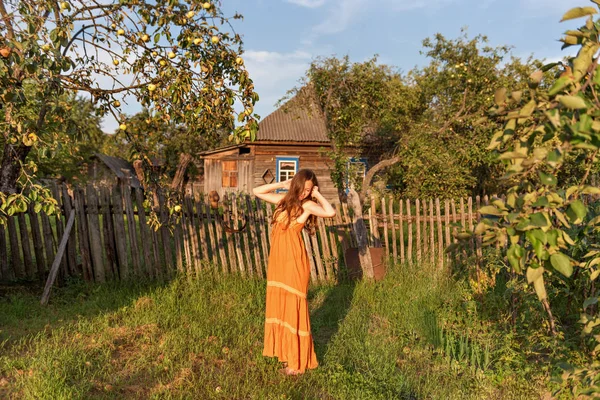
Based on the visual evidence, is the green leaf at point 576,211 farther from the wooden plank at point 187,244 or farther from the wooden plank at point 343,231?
the wooden plank at point 343,231

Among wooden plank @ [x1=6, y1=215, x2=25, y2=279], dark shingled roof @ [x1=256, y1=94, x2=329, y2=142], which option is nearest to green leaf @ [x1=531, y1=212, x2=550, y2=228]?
wooden plank @ [x1=6, y1=215, x2=25, y2=279]

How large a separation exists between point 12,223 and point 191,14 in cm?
429

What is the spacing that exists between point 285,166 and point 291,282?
58.7 feet

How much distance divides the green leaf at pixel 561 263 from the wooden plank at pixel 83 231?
249 inches

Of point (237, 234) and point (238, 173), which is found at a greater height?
point (238, 173)

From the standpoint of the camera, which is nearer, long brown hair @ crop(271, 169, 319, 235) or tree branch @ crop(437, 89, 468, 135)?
long brown hair @ crop(271, 169, 319, 235)

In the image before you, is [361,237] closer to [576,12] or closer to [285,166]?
[576,12]

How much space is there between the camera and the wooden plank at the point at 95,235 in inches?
250

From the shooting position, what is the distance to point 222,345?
14.8ft

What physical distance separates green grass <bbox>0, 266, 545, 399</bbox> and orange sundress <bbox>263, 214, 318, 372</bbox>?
0.61 ft

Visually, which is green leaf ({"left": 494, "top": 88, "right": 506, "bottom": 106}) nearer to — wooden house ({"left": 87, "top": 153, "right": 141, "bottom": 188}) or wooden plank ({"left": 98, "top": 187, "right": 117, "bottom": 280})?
wooden plank ({"left": 98, "top": 187, "right": 117, "bottom": 280})

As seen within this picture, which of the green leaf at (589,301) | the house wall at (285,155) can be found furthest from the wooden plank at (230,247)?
the house wall at (285,155)

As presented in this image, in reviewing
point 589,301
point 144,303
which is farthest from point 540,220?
point 144,303

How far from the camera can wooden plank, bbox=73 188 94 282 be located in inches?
250
